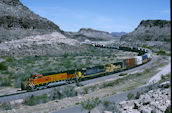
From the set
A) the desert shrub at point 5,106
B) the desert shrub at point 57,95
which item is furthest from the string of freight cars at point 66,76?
the desert shrub at point 5,106

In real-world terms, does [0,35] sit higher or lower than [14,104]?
higher

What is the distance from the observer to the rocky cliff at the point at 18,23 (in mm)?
75688

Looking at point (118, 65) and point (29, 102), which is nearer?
point (29, 102)

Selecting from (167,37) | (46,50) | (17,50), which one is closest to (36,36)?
(46,50)

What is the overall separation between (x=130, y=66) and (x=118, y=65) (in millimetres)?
5882

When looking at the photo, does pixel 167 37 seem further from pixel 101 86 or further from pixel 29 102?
pixel 29 102

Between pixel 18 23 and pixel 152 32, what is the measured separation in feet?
335

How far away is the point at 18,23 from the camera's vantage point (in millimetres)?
81438

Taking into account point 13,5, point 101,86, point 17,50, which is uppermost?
point 13,5

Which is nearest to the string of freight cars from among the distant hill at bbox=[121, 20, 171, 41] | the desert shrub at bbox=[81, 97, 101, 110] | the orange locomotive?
the orange locomotive

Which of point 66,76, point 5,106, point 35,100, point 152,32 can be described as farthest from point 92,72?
point 152,32

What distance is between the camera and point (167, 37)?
131m

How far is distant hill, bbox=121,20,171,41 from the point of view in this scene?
137m

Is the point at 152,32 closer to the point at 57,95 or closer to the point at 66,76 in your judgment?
the point at 66,76
